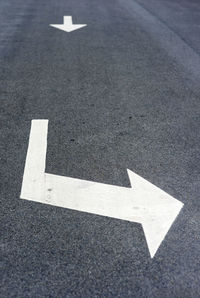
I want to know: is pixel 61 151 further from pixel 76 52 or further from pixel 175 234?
pixel 76 52

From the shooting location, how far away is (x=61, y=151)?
4.42 m

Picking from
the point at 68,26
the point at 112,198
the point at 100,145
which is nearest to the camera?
the point at 112,198

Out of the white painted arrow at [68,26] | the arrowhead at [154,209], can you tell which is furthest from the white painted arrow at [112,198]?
the white painted arrow at [68,26]

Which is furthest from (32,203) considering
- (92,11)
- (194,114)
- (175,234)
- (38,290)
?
(92,11)

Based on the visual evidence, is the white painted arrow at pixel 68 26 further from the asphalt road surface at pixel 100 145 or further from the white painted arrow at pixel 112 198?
the white painted arrow at pixel 112 198

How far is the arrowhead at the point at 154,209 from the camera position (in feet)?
10.4

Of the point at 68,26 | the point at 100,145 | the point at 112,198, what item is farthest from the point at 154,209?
the point at 68,26

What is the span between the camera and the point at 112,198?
3.63 m

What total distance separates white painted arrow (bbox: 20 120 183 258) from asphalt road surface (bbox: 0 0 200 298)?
8cm

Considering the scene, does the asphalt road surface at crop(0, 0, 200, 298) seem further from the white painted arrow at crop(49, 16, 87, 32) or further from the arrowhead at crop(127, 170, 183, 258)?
the white painted arrow at crop(49, 16, 87, 32)

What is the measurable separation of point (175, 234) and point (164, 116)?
96.7 inches

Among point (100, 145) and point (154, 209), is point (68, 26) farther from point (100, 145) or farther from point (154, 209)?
point (154, 209)

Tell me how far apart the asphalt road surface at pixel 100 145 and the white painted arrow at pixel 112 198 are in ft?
0.26

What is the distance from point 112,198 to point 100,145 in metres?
1.06
